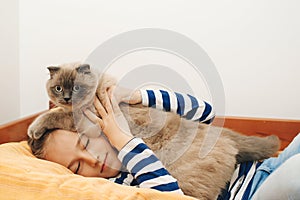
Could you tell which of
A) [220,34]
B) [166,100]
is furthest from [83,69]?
[220,34]

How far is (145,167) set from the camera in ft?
2.96

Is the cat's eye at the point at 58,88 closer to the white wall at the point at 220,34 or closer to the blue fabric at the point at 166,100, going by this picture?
the blue fabric at the point at 166,100

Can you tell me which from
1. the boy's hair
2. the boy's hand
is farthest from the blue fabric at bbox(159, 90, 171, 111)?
the boy's hair

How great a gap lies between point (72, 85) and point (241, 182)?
62 cm

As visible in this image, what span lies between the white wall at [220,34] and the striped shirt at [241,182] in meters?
0.51

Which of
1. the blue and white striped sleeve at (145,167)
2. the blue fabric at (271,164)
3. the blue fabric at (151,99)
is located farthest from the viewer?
the blue fabric at (151,99)

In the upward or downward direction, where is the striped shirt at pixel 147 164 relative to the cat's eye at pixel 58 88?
downward

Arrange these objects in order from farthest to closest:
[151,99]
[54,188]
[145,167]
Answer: [151,99] → [145,167] → [54,188]

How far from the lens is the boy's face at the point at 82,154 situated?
40.0 inches

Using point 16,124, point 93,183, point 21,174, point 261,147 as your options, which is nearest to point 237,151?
point 261,147

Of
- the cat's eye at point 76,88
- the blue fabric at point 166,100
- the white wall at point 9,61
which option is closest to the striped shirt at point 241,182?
the blue fabric at point 166,100

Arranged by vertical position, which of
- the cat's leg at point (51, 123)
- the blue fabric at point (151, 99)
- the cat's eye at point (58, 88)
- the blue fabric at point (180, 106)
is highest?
the cat's eye at point (58, 88)

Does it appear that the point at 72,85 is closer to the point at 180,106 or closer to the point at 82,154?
the point at 82,154

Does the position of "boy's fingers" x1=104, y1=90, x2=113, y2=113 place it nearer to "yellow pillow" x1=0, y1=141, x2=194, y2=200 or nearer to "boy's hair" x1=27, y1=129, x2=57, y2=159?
"boy's hair" x1=27, y1=129, x2=57, y2=159
